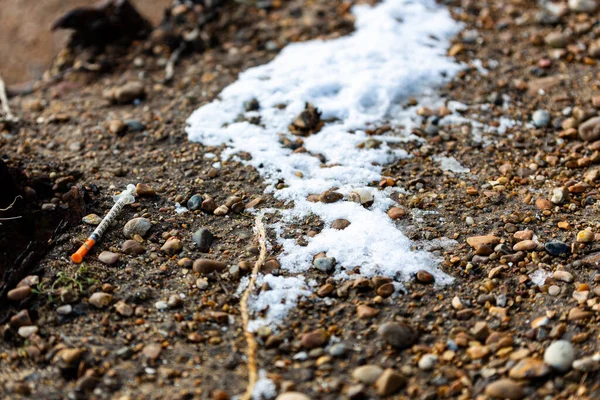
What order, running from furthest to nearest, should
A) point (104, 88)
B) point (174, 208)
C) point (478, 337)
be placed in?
1. point (104, 88)
2. point (174, 208)
3. point (478, 337)

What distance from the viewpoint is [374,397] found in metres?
2.21

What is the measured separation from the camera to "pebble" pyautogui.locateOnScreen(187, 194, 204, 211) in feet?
10.4

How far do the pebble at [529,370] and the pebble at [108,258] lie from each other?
1.74m

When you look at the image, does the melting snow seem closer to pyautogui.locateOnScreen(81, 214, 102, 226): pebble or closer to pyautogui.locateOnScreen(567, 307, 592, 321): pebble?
pyautogui.locateOnScreen(567, 307, 592, 321): pebble

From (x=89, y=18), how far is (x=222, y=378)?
11.4ft

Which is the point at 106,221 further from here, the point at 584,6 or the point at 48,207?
the point at 584,6

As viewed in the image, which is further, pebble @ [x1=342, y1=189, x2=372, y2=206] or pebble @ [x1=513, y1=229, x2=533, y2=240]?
pebble @ [x1=342, y1=189, x2=372, y2=206]

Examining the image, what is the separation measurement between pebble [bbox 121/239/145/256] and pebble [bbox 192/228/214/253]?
25 cm

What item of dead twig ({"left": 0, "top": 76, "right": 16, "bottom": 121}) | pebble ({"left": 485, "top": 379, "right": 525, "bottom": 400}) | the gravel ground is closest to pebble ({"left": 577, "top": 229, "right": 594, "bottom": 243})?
the gravel ground

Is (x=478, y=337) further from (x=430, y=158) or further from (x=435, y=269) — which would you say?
(x=430, y=158)

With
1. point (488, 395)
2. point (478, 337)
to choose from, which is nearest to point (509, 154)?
point (478, 337)

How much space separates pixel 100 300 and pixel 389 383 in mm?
1236

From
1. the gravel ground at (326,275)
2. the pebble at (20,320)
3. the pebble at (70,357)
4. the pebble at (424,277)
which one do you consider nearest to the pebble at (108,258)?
the gravel ground at (326,275)

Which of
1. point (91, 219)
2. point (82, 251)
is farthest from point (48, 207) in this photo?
point (82, 251)
